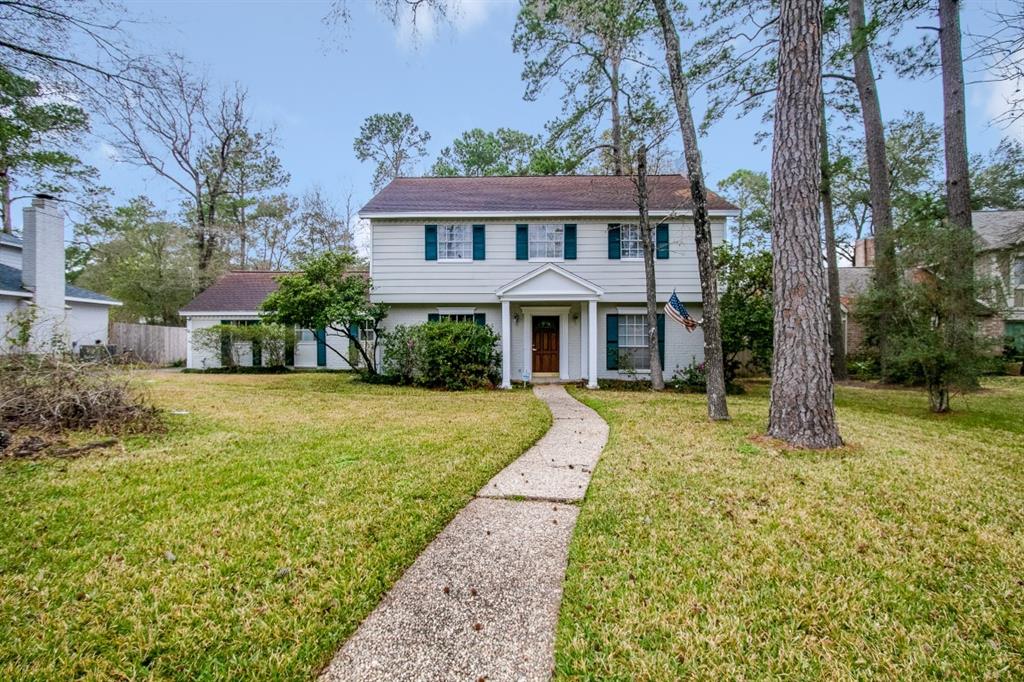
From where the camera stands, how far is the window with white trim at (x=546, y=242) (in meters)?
13.3

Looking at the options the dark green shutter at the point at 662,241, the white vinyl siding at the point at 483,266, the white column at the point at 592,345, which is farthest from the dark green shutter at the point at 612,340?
the dark green shutter at the point at 662,241

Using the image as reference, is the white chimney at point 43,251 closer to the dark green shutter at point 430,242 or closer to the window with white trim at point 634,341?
the dark green shutter at point 430,242

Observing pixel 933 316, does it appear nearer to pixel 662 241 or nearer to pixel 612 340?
pixel 662 241

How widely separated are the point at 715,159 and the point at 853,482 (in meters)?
12.9

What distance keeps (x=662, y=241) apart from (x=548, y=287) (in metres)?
3.84

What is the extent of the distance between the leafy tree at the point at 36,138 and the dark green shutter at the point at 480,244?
8235 millimetres

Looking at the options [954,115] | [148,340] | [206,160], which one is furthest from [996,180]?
[148,340]

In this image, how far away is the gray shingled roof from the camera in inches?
513

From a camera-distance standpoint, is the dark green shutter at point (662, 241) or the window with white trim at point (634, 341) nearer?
the dark green shutter at point (662, 241)

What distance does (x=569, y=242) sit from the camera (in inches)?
520

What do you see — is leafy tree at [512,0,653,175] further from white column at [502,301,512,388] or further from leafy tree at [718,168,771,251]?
leafy tree at [718,168,771,251]

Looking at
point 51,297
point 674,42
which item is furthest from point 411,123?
point 674,42

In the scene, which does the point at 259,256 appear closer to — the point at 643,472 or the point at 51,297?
the point at 51,297

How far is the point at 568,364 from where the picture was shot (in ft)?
44.7
